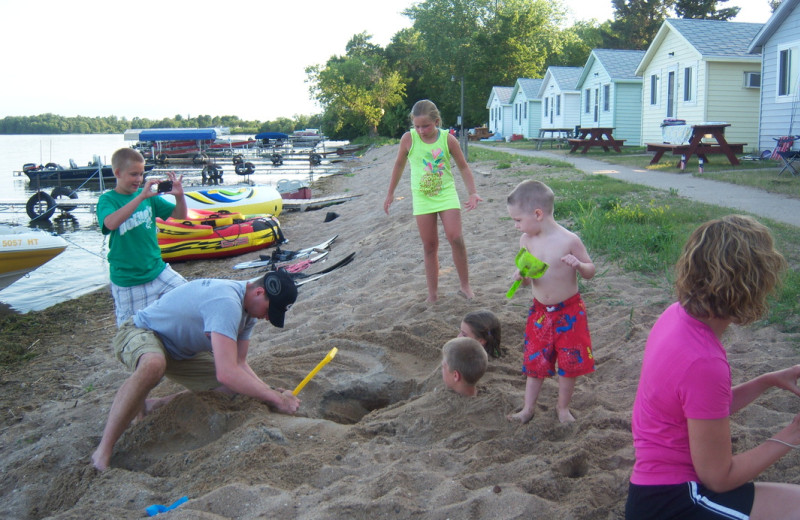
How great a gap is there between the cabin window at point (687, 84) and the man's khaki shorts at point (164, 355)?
2281 centimetres

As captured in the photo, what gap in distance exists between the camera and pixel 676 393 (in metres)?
1.91

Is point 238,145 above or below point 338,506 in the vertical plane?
above

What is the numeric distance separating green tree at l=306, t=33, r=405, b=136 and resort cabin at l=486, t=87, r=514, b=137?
1202cm

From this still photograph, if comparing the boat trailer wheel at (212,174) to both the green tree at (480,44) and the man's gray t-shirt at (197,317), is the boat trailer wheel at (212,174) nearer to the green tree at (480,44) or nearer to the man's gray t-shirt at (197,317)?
the man's gray t-shirt at (197,317)

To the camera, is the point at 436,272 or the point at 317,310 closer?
the point at 436,272

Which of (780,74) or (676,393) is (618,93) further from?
(676,393)

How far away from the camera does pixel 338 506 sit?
2.61 meters

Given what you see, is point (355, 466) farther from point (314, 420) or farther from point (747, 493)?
point (747, 493)

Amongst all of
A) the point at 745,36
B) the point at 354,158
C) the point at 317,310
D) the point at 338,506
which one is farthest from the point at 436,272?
the point at 354,158

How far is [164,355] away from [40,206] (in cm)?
2055

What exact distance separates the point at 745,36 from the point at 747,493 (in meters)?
25.0

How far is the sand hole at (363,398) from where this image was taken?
4047mm

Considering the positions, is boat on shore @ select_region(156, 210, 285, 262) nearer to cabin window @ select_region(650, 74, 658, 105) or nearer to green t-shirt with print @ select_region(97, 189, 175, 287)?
green t-shirt with print @ select_region(97, 189, 175, 287)

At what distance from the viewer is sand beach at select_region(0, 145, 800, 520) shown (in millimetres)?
2697
